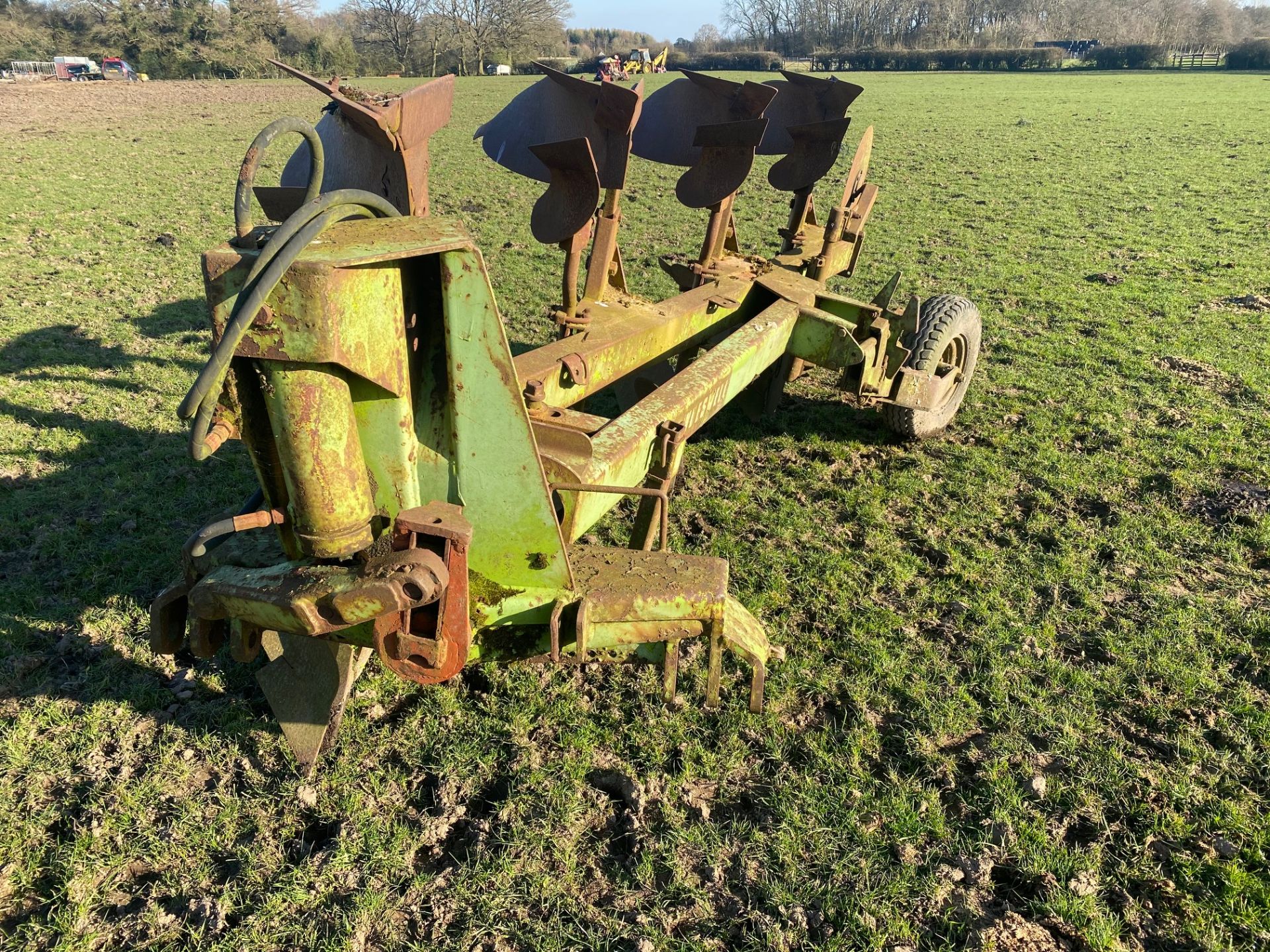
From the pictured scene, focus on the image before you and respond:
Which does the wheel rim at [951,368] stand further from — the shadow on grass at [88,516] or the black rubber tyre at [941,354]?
the shadow on grass at [88,516]

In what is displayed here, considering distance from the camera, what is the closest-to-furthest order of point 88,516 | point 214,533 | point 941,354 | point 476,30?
1. point 214,533
2. point 88,516
3. point 941,354
4. point 476,30

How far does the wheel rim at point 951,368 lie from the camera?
5.07 metres

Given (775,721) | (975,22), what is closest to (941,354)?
(775,721)

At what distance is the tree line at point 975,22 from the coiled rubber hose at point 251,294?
2731 inches

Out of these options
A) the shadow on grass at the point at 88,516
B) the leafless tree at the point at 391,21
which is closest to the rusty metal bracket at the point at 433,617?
the shadow on grass at the point at 88,516

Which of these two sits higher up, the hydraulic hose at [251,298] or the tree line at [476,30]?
the tree line at [476,30]

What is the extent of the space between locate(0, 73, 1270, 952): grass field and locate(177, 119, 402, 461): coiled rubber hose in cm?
143

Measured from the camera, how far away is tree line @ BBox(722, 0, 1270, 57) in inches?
2509

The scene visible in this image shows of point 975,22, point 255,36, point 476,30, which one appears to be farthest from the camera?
point 975,22

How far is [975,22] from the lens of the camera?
241ft

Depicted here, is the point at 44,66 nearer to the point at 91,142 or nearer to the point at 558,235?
the point at 91,142

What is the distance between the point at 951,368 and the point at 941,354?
30 centimetres

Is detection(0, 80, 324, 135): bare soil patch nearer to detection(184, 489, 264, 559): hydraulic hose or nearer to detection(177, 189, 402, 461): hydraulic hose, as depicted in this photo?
detection(184, 489, 264, 559): hydraulic hose

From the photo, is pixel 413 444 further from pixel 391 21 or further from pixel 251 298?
pixel 391 21
